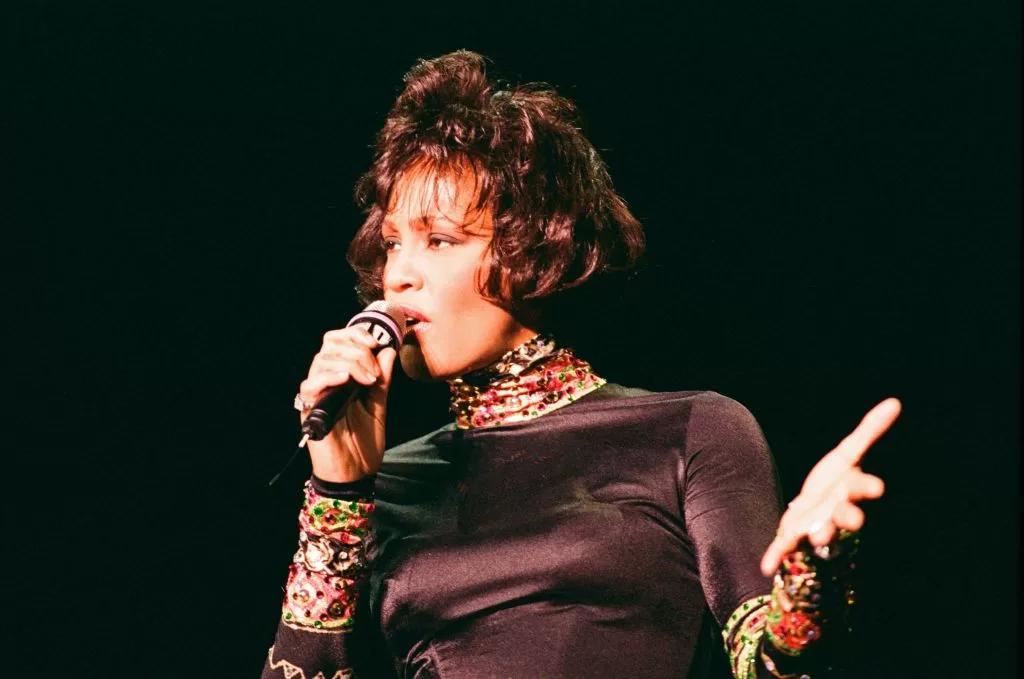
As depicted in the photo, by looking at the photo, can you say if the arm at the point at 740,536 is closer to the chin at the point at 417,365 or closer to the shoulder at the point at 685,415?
the shoulder at the point at 685,415

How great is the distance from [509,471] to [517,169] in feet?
1.41

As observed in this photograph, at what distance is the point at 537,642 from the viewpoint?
4.71ft


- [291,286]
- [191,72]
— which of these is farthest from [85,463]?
[191,72]

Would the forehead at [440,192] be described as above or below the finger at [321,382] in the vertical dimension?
above

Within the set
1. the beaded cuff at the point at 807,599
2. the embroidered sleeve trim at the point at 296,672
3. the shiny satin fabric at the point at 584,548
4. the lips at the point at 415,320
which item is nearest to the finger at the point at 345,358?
the lips at the point at 415,320

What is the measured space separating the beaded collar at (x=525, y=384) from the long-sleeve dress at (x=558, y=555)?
0.02 meters

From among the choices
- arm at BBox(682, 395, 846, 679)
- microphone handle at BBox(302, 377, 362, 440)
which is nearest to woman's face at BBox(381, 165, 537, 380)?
microphone handle at BBox(302, 377, 362, 440)

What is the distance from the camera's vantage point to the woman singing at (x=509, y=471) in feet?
4.64

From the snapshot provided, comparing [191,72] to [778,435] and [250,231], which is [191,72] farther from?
[778,435]

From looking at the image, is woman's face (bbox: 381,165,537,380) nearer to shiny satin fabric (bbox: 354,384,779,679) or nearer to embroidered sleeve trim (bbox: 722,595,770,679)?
shiny satin fabric (bbox: 354,384,779,679)

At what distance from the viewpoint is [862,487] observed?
100cm

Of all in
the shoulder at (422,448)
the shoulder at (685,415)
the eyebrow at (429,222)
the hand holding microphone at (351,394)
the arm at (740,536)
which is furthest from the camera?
the shoulder at (422,448)

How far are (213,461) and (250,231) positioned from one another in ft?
1.47

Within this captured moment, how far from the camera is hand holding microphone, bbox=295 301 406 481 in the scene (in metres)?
1.33
